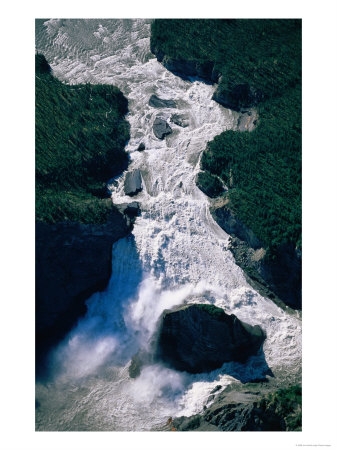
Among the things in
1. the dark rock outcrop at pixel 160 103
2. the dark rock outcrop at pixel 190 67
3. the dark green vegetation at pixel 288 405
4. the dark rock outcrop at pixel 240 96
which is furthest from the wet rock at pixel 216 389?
the dark rock outcrop at pixel 190 67

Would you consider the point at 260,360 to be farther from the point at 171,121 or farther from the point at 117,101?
the point at 117,101

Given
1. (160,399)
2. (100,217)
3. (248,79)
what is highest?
(248,79)

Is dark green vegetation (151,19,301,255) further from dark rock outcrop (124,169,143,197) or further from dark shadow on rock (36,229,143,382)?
dark shadow on rock (36,229,143,382)

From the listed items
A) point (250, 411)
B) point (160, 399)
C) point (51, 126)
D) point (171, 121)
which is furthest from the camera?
point (171, 121)

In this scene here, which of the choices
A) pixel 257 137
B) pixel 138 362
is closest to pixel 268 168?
pixel 257 137

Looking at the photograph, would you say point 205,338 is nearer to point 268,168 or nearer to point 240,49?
point 268,168

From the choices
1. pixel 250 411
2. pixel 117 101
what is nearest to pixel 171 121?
pixel 117 101
